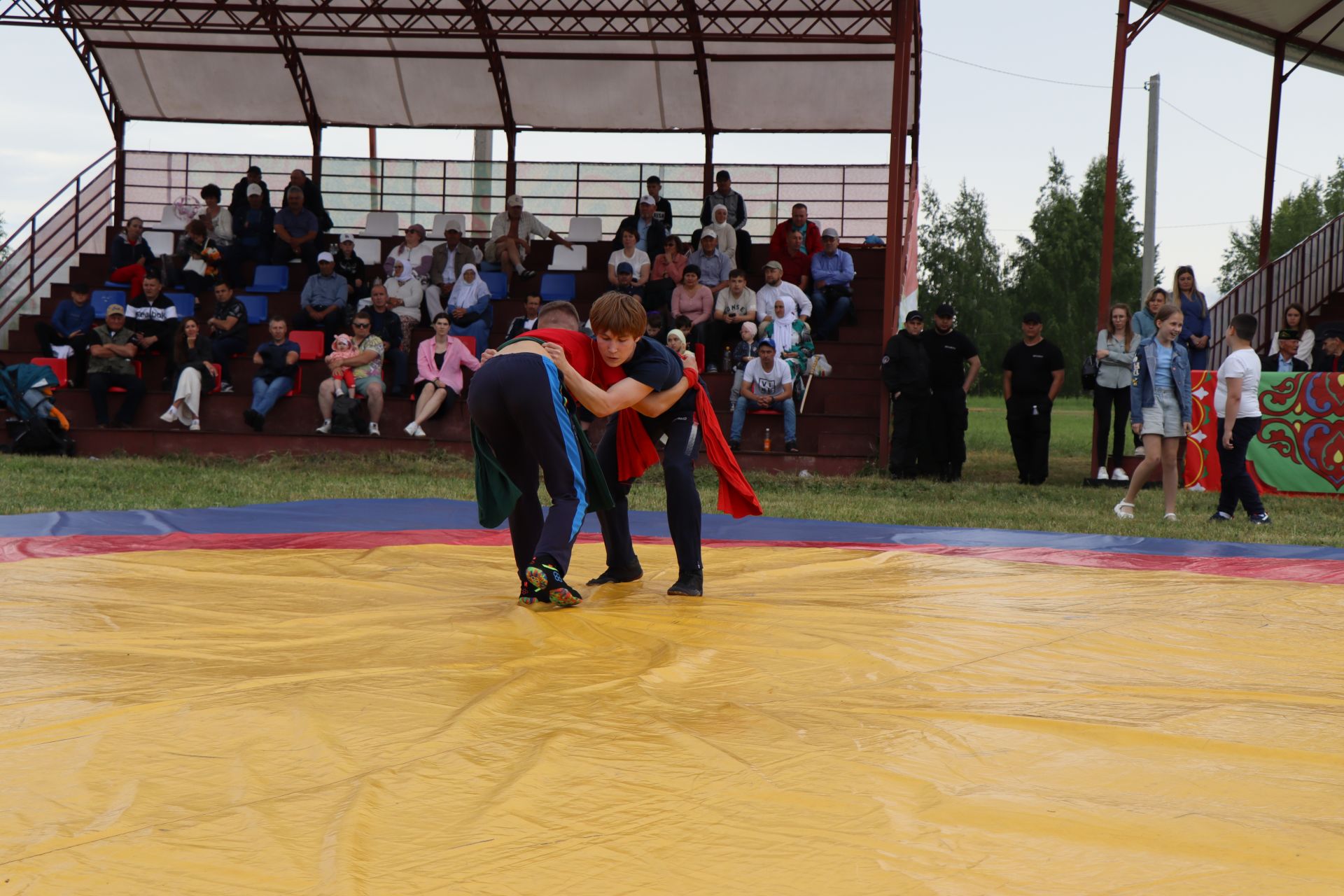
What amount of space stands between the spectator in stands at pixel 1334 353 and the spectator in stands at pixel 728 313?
5347 mm

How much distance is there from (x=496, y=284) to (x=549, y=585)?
10.5m

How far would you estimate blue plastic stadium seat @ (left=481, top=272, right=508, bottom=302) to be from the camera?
551 inches

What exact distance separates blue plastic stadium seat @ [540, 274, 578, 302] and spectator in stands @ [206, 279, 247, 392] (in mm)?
3408

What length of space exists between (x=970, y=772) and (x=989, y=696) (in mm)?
655

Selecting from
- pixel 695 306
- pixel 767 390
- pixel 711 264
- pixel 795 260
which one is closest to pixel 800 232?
pixel 795 260

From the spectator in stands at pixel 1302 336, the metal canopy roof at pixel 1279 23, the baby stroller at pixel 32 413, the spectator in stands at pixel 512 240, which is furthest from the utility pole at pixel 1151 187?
the baby stroller at pixel 32 413

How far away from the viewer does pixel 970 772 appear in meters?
2.35

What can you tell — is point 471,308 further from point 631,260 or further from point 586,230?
point 586,230

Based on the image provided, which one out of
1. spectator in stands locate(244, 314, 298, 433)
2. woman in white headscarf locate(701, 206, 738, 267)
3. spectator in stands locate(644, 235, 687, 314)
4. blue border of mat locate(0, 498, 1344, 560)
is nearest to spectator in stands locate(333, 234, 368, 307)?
spectator in stands locate(244, 314, 298, 433)

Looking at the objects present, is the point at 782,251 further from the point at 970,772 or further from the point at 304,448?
the point at 970,772

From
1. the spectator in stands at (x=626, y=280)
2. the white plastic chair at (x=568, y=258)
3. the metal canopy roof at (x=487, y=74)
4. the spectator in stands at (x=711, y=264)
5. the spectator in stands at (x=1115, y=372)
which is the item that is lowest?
the spectator in stands at (x=1115, y=372)

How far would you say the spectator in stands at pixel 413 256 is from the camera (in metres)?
13.8

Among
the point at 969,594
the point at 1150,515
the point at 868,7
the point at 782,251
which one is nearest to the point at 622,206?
the point at 782,251

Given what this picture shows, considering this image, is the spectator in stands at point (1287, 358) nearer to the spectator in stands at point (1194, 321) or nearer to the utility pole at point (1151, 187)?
the spectator in stands at point (1194, 321)
